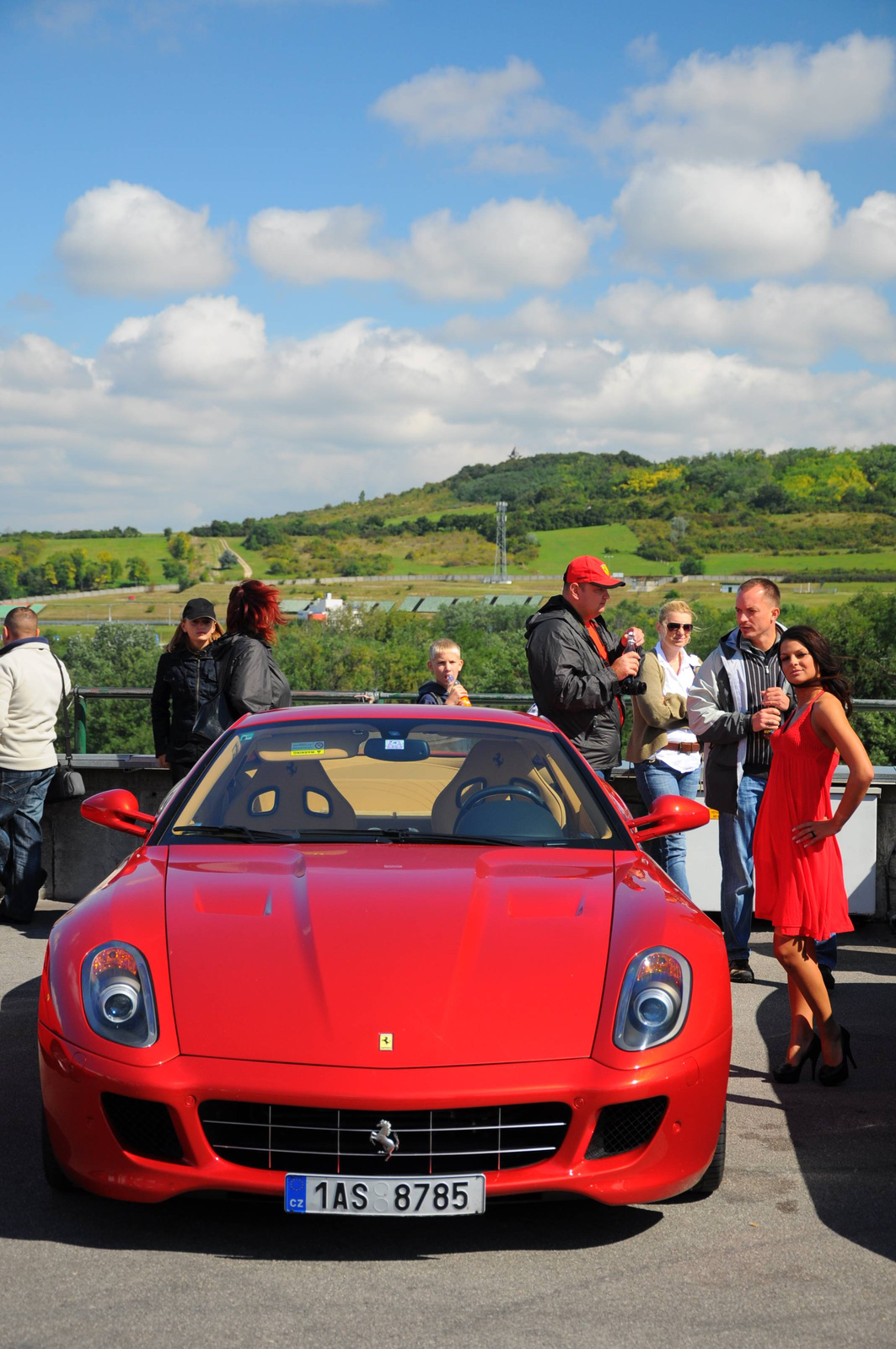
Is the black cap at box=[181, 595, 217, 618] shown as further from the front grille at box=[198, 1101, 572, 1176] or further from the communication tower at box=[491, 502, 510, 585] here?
the communication tower at box=[491, 502, 510, 585]

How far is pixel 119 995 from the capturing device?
130 inches

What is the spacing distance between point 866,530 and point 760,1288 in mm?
144835

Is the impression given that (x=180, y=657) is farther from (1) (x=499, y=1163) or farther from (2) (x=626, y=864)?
(1) (x=499, y=1163)

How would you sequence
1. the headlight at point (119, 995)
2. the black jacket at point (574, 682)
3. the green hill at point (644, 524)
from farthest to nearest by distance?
1. the green hill at point (644, 524)
2. the black jacket at point (574, 682)
3. the headlight at point (119, 995)

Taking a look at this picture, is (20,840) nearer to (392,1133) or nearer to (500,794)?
(500,794)

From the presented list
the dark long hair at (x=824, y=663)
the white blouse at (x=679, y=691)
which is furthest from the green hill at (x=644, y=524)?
the dark long hair at (x=824, y=663)

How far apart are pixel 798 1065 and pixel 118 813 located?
2730 mm

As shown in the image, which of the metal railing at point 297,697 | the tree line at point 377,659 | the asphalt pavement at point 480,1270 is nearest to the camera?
the asphalt pavement at point 480,1270

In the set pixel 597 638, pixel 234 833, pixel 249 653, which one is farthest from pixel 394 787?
pixel 249 653

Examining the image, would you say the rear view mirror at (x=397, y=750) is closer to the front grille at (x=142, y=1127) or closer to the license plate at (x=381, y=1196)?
the front grille at (x=142, y=1127)

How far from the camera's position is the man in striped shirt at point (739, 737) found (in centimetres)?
646

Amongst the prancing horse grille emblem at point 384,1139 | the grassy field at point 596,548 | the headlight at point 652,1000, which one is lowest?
the prancing horse grille emblem at point 384,1139

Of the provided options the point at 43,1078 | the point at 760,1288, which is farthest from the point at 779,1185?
the point at 43,1078

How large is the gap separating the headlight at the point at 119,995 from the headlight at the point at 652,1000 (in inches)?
46.8
